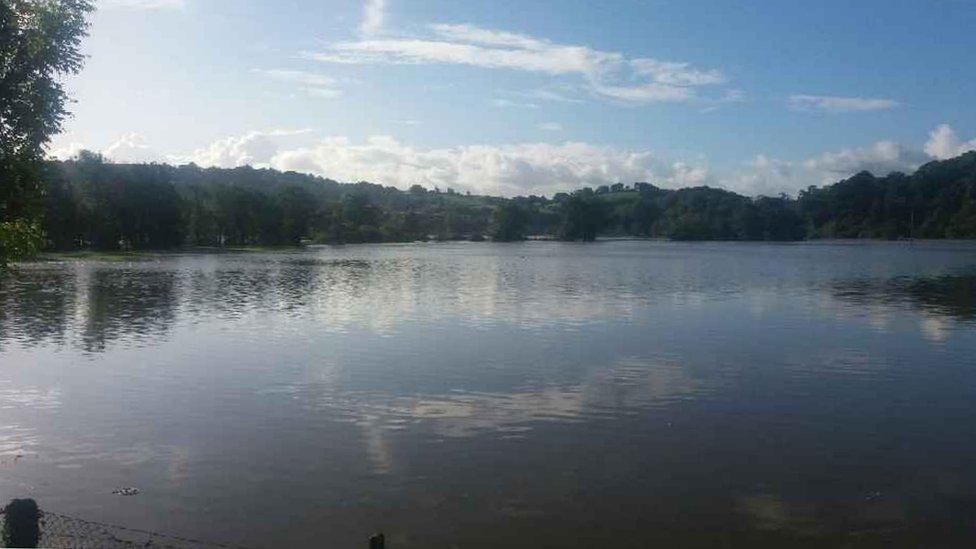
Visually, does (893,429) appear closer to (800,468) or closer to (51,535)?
(800,468)

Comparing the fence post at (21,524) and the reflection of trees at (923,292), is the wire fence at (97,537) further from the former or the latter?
the reflection of trees at (923,292)

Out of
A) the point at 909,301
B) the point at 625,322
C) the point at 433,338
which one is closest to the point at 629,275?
the point at 909,301

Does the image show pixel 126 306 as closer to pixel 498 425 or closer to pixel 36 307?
pixel 36 307

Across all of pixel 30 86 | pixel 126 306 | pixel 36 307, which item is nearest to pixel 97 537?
pixel 30 86

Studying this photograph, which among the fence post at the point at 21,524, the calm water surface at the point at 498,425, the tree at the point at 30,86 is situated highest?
the tree at the point at 30,86

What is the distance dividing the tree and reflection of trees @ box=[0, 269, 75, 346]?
418 centimetres

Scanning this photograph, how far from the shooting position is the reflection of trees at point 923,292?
5225 cm

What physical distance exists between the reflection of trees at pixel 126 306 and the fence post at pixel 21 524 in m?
25.9

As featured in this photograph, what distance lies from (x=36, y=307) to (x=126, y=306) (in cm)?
488

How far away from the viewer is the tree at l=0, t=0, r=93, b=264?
2095 cm

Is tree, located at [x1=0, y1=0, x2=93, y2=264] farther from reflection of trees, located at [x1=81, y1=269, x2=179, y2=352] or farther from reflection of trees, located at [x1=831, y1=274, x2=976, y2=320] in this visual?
reflection of trees, located at [x1=831, y1=274, x2=976, y2=320]

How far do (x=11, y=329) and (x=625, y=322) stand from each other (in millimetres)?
29566

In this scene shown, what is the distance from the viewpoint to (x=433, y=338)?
37.5 m

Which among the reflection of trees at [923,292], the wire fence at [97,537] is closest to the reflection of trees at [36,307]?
the wire fence at [97,537]
